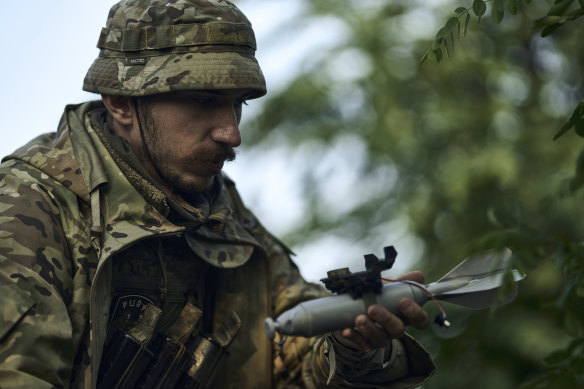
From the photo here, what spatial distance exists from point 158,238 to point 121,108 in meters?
0.66

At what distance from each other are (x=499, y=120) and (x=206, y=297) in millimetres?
4564

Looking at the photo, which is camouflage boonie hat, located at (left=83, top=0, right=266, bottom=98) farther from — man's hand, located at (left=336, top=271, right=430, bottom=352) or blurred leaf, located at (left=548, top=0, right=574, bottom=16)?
blurred leaf, located at (left=548, top=0, right=574, bottom=16)

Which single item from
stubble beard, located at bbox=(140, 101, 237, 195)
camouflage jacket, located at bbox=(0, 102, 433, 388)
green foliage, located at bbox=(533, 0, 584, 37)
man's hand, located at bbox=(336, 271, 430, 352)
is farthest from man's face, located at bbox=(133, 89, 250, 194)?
green foliage, located at bbox=(533, 0, 584, 37)

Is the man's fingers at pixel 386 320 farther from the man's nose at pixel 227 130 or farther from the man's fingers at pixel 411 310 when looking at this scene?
the man's nose at pixel 227 130

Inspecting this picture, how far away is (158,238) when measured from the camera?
3.84 meters

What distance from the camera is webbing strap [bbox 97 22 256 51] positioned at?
12.3 feet

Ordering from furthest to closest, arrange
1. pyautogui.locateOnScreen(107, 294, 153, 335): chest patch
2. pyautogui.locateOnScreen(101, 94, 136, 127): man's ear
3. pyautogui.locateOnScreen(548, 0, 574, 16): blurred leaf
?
pyautogui.locateOnScreen(101, 94, 136, 127): man's ear → pyautogui.locateOnScreen(107, 294, 153, 335): chest patch → pyautogui.locateOnScreen(548, 0, 574, 16): blurred leaf

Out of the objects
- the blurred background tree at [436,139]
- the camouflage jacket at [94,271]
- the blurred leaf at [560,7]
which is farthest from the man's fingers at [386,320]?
the blurred background tree at [436,139]

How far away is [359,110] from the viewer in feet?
28.3

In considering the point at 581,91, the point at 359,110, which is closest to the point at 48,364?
the point at 581,91

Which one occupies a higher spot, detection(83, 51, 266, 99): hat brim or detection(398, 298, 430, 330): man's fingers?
detection(83, 51, 266, 99): hat brim

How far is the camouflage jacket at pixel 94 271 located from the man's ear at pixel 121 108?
12 cm

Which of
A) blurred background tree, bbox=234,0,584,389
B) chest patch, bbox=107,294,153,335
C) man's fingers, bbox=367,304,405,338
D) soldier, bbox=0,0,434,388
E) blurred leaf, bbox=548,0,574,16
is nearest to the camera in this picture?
blurred leaf, bbox=548,0,574,16

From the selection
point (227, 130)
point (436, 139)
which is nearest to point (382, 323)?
point (227, 130)
